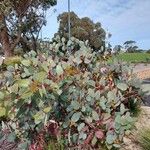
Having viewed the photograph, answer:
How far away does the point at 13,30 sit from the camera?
40.7 meters

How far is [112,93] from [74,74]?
0.38 meters

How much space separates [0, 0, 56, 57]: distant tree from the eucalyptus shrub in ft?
96.3

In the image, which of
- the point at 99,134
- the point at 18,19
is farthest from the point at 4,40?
the point at 99,134

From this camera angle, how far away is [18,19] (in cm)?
3806

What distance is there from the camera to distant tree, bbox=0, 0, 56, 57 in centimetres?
3488

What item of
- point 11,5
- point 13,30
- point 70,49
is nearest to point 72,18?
point 13,30

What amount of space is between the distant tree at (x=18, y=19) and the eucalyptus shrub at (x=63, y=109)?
29.4 meters

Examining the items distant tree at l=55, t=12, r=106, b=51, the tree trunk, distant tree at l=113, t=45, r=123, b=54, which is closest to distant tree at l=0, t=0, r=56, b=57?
the tree trunk

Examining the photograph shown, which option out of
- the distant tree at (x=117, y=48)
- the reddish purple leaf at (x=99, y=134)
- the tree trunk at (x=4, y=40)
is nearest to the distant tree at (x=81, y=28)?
the tree trunk at (x=4, y=40)

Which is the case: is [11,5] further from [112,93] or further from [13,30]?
[112,93]

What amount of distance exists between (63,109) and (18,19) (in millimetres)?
34402

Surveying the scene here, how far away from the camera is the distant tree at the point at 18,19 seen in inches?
1373

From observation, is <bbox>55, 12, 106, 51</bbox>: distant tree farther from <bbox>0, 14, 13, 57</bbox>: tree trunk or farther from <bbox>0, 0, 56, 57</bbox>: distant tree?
<bbox>0, 14, 13, 57</bbox>: tree trunk

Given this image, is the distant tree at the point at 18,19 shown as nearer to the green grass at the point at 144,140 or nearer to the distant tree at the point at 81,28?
the green grass at the point at 144,140
